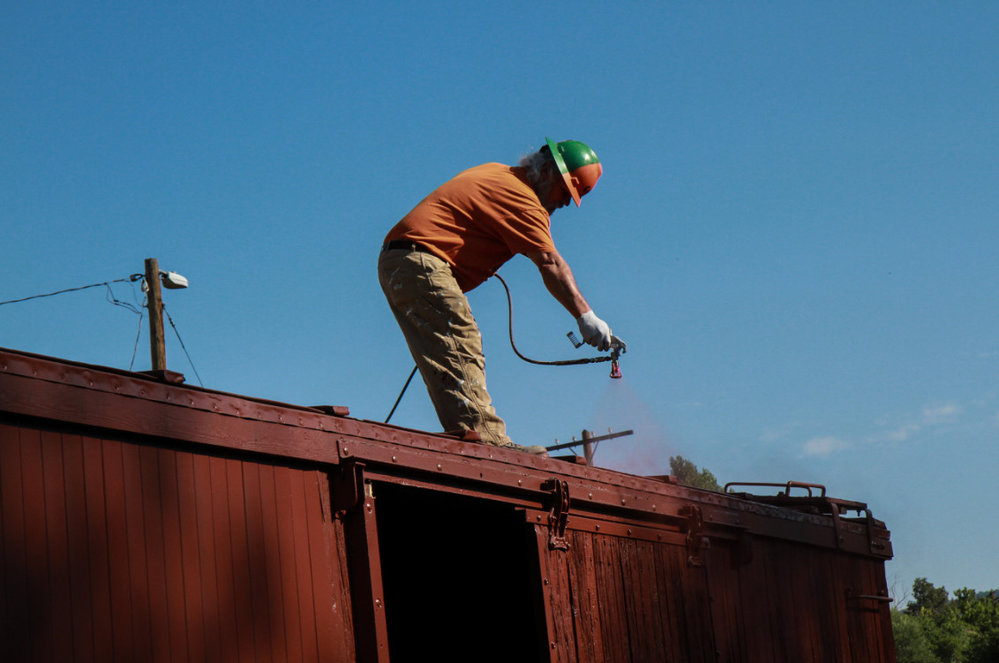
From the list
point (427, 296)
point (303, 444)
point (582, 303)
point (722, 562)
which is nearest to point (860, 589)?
point (722, 562)

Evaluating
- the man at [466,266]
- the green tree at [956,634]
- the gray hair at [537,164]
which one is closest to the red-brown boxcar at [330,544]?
the man at [466,266]

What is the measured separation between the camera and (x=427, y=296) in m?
6.79

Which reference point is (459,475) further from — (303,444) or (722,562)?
(722,562)

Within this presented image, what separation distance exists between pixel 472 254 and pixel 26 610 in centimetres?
372

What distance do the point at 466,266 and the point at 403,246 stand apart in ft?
1.48

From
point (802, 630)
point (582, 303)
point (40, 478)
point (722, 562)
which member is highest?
point (582, 303)

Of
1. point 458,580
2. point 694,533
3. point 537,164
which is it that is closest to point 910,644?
point 694,533

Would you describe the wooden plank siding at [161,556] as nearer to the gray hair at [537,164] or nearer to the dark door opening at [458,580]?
the dark door opening at [458,580]

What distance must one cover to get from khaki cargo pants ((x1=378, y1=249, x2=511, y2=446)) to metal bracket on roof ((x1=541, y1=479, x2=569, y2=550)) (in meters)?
0.53

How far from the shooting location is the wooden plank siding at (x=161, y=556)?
4113mm

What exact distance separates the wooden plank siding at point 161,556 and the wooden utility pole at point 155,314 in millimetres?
12877

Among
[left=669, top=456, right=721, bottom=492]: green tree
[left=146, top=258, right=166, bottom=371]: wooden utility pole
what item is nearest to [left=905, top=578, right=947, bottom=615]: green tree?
[left=669, top=456, right=721, bottom=492]: green tree

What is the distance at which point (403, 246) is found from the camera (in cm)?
694

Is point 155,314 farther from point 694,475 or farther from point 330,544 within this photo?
point 694,475
